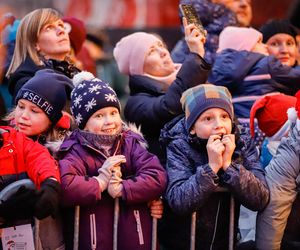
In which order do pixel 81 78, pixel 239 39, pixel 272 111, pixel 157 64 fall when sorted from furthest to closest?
1. pixel 239 39
2. pixel 157 64
3. pixel 272 111
4. pixel 81 78

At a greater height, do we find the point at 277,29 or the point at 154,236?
the point at 277,29

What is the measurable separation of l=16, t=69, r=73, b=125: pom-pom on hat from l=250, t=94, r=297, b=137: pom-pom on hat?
132 centimetres

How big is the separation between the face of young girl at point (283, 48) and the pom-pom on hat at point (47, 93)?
7.29 feet

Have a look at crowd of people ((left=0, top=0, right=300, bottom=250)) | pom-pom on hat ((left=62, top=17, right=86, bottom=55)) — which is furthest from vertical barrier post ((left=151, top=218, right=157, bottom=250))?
pom-pom on hat ((left=62, top=17, right=86, bottom=55))

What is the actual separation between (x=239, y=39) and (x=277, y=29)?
2.16 ft

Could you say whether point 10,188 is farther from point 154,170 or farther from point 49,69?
point 49,69

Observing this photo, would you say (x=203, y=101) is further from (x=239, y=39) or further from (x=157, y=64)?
(x=239, y=39)

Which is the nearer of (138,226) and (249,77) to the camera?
(138,226)

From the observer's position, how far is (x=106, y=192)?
5047mm

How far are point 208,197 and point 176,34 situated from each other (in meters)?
8.08

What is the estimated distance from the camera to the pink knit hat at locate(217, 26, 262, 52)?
6564 millimetres

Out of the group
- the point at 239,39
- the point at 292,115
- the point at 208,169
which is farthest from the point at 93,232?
the point at 239,39

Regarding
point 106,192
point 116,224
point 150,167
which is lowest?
point 116,224

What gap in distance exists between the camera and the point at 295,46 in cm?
708
